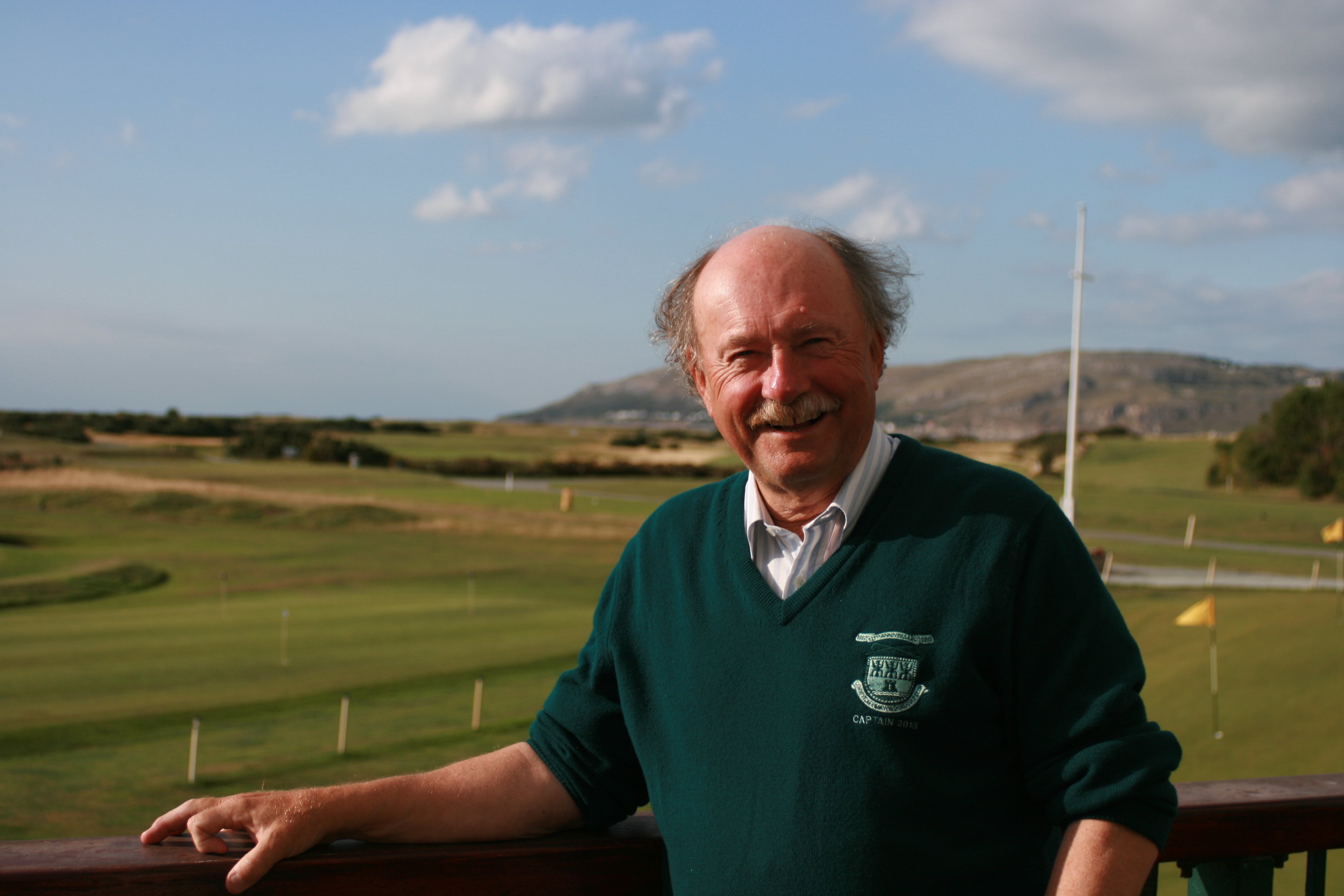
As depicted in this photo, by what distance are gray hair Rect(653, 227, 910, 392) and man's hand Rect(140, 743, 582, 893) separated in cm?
77

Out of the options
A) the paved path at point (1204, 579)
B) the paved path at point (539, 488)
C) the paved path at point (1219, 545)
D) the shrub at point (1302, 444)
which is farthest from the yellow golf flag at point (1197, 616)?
the shrub at point (1302, 444)

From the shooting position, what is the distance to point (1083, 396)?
486 feet

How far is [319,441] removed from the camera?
48188 mm

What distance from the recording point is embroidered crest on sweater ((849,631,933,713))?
4.59 ft

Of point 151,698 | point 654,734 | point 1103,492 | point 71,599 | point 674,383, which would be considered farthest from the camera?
point 1103,492

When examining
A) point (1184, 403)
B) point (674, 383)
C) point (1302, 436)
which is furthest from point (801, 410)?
point (1184, 403)

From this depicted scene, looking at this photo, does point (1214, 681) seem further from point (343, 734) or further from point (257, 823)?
point (257, 823)

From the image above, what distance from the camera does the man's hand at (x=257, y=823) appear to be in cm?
141

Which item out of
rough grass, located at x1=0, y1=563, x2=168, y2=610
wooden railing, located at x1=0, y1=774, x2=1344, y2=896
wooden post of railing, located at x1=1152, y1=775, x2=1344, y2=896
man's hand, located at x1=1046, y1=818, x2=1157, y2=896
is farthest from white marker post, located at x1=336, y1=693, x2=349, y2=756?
rough grass, located at x1=0, y1=563, x2=168, y2=610

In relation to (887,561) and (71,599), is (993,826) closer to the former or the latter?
(887,561)

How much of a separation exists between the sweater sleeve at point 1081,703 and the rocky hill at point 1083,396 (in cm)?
9038

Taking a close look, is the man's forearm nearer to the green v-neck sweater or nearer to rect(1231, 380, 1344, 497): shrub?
the green v-neck sweater

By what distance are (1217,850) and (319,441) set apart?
163 ft

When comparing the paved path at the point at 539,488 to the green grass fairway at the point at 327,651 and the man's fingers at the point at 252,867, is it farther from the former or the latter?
the man's fingers at the point at 252,867
